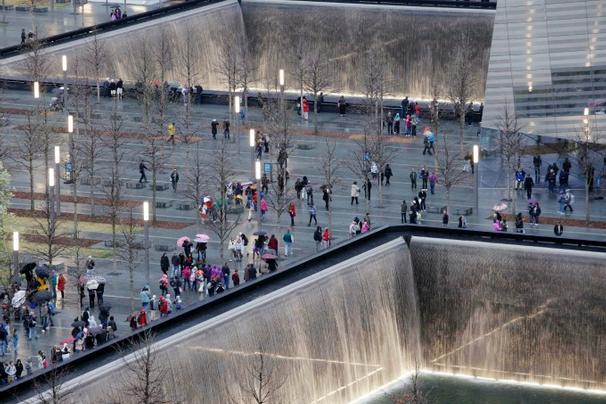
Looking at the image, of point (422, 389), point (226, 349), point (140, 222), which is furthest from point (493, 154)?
point (226, 349)

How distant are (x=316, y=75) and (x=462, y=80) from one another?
31.6ft

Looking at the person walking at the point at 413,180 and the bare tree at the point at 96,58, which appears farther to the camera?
the bare tree at the point at 96,58

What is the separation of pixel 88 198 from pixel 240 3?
38799 mm

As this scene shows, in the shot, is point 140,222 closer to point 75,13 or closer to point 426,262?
point 426,262

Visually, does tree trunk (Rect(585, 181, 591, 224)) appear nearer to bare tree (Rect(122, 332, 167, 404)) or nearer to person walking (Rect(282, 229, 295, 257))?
person walking (Rect(282, 229, 295, 257))

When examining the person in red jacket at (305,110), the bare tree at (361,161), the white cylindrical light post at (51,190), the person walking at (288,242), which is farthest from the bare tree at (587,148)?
the white cylindrical light post at (51,190)

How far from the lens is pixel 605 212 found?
121188 mm

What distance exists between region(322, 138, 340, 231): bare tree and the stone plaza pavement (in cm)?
32

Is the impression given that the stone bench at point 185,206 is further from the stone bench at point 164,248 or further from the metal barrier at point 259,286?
the metal barrier at point 259,286

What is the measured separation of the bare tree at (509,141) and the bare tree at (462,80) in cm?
698

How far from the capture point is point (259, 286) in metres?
97.8

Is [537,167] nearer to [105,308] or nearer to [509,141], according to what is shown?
[509,141]

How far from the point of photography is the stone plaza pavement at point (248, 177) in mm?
108250

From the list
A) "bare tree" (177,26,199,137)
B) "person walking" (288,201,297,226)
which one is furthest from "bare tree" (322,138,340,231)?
"bare tree" (177,26,199,137)
